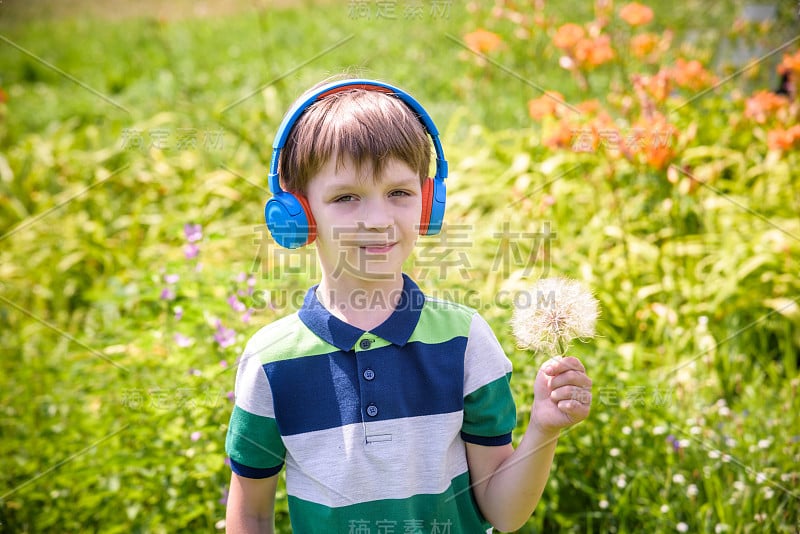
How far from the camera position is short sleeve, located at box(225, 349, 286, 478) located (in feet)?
4.54

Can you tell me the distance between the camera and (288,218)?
138 centimetres

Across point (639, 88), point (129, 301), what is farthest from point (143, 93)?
point (639, 88)

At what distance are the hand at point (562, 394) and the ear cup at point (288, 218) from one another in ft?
1.76

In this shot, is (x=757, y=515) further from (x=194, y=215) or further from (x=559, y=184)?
(x=194, y=215)

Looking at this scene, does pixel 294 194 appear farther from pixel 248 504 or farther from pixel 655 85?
pixel 655 85

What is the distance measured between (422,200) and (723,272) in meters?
2.39

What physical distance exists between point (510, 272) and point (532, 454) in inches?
83.8

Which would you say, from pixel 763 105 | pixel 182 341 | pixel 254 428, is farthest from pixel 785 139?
pixel 254 428

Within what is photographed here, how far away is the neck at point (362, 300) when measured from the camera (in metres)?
1.41

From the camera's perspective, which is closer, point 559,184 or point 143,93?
point 559,184

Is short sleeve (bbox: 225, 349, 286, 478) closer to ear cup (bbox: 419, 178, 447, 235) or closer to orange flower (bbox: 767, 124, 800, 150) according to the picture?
ear cup (bbox: 419, 178, 447, 235)

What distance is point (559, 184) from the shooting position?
3.85m

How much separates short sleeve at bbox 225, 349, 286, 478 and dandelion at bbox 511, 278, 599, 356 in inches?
20.3

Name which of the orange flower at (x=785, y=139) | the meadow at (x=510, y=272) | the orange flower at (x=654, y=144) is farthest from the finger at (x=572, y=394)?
the orange flower at (x=785, y=139)
